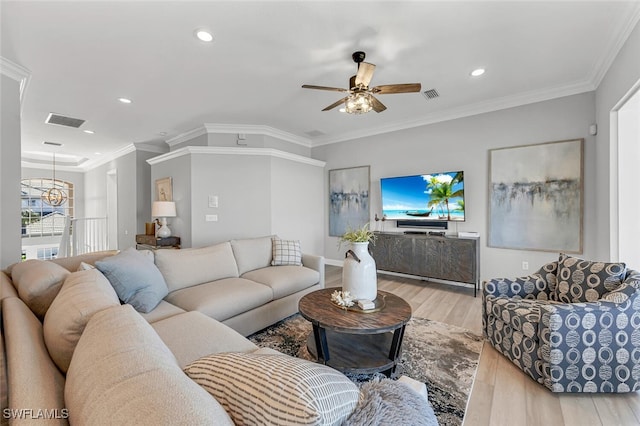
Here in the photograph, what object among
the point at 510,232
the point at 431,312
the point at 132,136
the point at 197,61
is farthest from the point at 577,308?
the point at 132,136

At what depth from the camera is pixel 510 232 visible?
3.72m

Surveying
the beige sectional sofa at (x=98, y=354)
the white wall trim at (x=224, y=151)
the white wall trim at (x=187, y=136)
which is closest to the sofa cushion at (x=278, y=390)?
the beige sectional sofa at (x=98, y=354)

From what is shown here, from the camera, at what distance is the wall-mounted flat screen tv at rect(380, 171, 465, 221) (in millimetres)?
4055

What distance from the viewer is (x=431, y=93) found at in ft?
11.5

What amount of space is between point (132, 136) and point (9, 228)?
3216 mm

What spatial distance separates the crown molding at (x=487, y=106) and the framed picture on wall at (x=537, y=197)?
0.59 meters

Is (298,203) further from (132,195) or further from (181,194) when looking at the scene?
(132,195)

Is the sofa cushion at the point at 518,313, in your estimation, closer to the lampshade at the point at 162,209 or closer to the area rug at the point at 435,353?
the area rug at the point at 435,353

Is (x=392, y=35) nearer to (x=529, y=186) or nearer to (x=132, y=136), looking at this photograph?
(x=529, y=186)

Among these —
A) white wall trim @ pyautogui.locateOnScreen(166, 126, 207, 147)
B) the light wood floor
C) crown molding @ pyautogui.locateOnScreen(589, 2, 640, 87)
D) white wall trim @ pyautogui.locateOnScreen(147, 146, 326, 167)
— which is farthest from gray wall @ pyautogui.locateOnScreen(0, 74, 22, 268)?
crown molding @ pyautogui.locateOnScreen(589, 2, 640, 87)

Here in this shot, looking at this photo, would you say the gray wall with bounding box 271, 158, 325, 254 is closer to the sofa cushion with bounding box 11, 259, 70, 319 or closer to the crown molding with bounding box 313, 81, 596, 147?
the crown molding with bounding box 313, 81, 596, 147

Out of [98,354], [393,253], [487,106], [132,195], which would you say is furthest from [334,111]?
[132,195]

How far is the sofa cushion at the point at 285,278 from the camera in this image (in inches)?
109

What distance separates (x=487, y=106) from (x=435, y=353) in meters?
3.44
